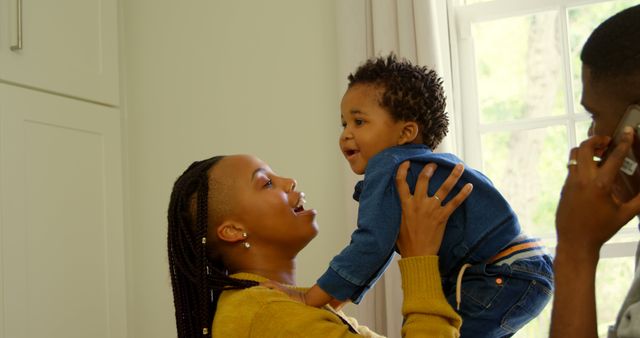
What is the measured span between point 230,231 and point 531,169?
4.30ft

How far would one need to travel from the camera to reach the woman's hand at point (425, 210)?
4.76 feet

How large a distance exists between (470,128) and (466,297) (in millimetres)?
1225

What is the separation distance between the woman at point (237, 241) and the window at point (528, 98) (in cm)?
105

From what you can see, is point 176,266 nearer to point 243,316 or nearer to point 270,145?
point 243,316

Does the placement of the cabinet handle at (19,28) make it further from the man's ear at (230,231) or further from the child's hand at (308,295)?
Result: the child's hand at (308,295)

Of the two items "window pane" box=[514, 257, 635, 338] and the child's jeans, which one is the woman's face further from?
"window pane" box=[514, 257, 635, 338]

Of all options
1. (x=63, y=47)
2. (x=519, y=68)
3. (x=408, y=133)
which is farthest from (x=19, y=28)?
(x=519, y=68)

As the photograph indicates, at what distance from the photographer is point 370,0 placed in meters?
2.55

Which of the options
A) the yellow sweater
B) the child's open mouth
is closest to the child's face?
the child's open mouth

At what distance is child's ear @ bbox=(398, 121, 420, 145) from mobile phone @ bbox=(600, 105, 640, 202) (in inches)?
21.5

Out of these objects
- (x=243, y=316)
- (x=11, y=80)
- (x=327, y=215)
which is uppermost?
(x=11, y=80)

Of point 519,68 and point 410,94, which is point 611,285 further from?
point 410,94

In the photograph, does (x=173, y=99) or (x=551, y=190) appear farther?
(x=173, y=99)

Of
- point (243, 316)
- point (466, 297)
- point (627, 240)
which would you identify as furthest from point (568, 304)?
point (627, 240)
